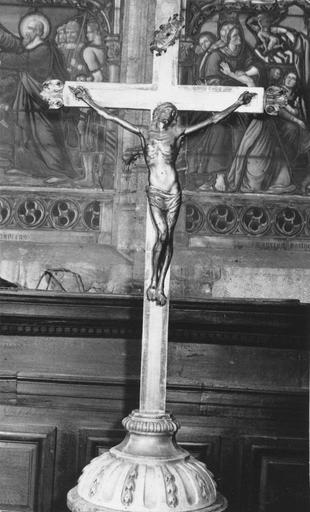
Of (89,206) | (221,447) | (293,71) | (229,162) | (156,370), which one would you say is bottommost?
(221,447)

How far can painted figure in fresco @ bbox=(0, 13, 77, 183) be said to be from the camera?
5215 millimetres

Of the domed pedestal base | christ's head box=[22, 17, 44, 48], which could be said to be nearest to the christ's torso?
the domed pedestal base

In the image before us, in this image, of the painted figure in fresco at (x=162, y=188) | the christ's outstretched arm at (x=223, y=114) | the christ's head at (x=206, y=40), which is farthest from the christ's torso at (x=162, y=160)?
the christ's head at (x=206, y=40)

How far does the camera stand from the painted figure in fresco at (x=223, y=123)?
17.1 feet

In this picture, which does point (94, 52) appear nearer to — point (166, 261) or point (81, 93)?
point (81, 93)

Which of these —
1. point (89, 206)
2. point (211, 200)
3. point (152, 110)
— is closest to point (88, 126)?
point (89, 206)

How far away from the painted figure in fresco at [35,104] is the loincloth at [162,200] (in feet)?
6.88

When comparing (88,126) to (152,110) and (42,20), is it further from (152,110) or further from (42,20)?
(152,110)

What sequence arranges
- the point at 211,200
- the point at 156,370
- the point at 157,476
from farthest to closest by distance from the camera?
the point at 211,200 → the point at 156,370 → the point at 157,476

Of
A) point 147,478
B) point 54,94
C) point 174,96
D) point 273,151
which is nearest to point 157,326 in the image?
point 147,478

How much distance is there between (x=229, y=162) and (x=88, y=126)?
3.04 feet

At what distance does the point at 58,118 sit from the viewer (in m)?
5.29

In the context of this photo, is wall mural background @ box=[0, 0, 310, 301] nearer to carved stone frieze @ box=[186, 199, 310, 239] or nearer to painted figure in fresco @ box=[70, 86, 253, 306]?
carved stone frieze @ box=[186, 199, 310, 239]

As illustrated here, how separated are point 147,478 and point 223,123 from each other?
289 cm
